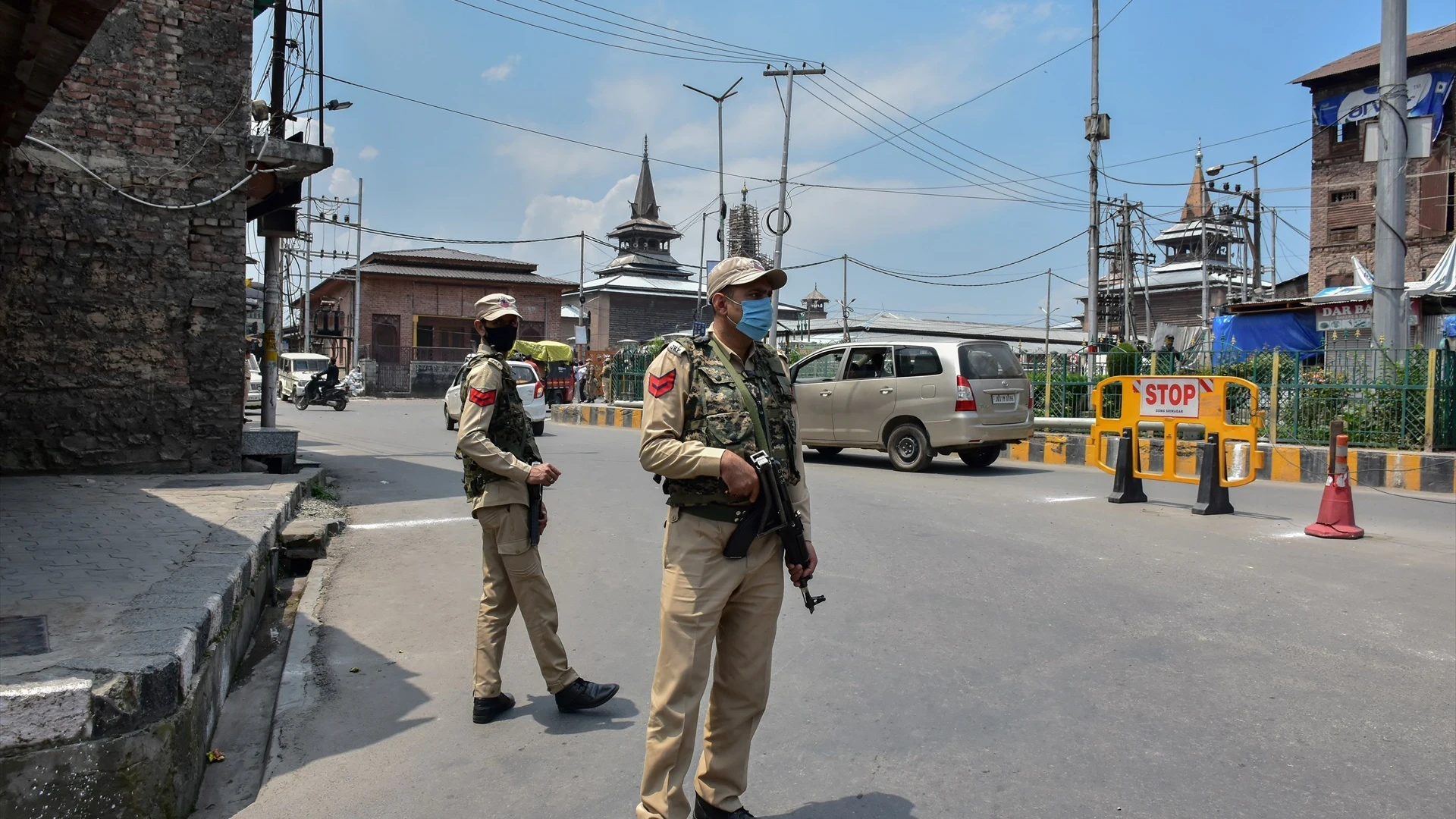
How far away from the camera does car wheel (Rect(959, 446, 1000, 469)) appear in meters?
12.5

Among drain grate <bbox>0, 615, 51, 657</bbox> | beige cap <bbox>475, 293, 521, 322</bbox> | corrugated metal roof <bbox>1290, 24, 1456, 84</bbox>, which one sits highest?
corrugated metal roof <bbox>1290, 24, 1456, 84</bbox>

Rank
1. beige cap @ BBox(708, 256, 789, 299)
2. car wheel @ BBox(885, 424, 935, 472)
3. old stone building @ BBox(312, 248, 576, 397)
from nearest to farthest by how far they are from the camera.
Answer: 1. beige cap @ BBox(708, 256, 789, 299)
2. car wheel @ BBox(885, 424, 935, 472)
3. old stone building @ BBox(312, 248, 576, 397)

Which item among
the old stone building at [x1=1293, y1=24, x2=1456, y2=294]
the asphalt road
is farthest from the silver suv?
the old stone building at [x1=1293, y1=24, x2=1456, y2=294]

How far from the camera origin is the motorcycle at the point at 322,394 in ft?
96.4

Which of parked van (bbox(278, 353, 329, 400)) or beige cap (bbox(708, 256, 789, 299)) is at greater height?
parked van (bbox(278, 353, 329, 400))

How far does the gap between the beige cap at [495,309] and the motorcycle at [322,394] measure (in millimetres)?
26880

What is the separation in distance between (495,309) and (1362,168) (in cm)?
3977

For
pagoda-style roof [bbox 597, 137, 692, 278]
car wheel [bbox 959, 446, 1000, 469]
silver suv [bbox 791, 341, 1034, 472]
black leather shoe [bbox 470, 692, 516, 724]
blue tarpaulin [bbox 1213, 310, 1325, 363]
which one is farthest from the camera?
pagoda-style roof [bbox 597, 137, 692, 278]

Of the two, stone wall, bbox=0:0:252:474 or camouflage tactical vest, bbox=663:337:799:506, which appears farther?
stone wall, bbox=0:0:252:474

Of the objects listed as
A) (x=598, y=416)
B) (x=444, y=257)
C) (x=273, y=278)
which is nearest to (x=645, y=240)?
(x=444, y=257)

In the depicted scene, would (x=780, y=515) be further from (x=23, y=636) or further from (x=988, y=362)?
(x=988, y=362)

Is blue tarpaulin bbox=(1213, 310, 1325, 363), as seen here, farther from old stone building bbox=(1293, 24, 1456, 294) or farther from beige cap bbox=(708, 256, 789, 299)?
beige cap bbox=(708, 256, 789, 299)

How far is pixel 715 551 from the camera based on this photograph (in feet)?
9.45

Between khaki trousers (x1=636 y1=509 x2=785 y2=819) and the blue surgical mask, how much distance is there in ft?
1.94
